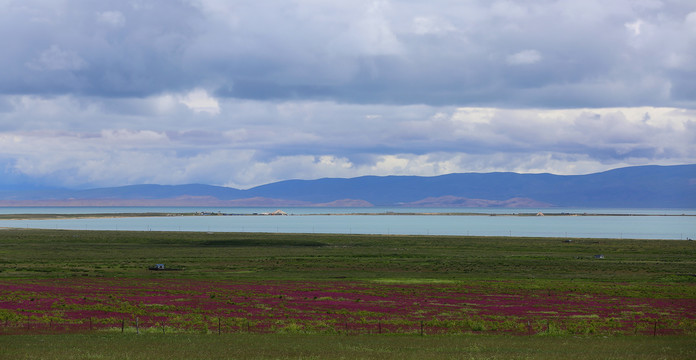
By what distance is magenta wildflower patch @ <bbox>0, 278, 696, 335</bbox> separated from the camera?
4338cm

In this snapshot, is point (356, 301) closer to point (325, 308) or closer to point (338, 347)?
point (325, 308)

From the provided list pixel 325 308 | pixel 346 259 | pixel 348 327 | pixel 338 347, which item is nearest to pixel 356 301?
pixel 325 308

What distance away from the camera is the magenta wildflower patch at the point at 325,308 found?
1708 inches

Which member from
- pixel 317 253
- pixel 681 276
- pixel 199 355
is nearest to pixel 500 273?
pixel 681 276

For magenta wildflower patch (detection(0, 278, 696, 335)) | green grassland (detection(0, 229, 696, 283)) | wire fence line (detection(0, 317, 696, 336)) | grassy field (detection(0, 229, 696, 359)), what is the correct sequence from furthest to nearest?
1. green grassland (detection(0, 229, 696, 283))
2. magenta wildflower patch (detection(0, 278, 696, 335))
3. wire fence line (detection(0, 317, 696, 336))
4. grassy field (detection(0, 229, 696, 359))

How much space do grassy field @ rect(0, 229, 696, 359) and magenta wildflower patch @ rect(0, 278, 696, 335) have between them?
0.57ft

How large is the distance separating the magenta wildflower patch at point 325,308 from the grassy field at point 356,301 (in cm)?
17

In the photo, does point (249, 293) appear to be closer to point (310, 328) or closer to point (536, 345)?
point (310, 328)

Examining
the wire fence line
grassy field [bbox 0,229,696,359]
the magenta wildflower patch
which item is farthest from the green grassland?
the wire fence line

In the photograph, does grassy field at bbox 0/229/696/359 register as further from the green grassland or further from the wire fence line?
the green grassland

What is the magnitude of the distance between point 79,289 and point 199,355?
34859mm

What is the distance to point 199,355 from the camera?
3244 centimetres

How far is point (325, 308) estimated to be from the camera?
172 feet

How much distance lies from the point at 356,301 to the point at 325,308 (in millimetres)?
4710
